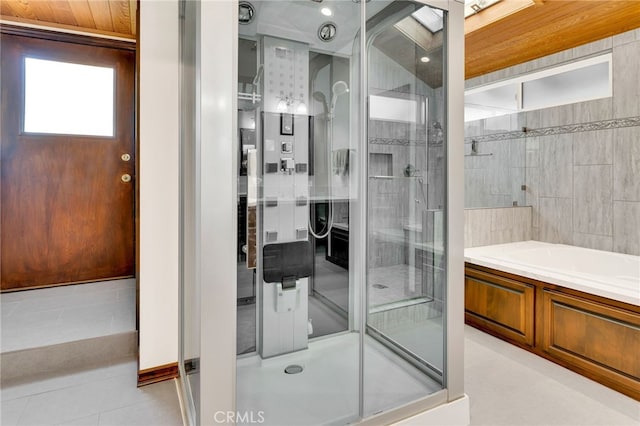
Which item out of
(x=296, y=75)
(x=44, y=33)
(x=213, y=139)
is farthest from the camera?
(x=44, y=33)

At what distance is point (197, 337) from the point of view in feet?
4.82

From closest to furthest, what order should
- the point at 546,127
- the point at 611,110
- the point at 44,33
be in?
1. the point at 44,33
2. the point at 611,110
3. the point at 546,127

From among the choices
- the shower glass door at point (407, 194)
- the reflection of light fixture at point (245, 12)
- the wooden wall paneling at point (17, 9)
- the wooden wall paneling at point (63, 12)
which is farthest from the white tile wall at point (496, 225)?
the wooden wall paneling at point (17, 9)

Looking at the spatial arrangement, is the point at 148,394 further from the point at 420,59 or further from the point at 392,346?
the point at 420,59

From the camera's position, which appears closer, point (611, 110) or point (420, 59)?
point (420, 59)

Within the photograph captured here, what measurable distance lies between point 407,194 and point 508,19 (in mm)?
1757

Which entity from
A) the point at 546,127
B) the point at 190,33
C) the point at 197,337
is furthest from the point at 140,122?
the point at 546,127

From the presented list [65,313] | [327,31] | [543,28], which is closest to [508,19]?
A: [543,28]

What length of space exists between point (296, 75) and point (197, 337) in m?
1.35

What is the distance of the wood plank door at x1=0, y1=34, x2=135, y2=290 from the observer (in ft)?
9.51

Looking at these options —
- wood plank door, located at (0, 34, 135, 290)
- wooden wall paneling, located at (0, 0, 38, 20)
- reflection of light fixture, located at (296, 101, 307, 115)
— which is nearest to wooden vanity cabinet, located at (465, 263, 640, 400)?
reflection of light fixture, located at (296, 101, 307, 115)

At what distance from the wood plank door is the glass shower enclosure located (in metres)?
1.74

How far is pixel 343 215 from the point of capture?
1963mm

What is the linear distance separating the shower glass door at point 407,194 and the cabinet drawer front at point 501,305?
103 cm
